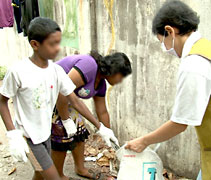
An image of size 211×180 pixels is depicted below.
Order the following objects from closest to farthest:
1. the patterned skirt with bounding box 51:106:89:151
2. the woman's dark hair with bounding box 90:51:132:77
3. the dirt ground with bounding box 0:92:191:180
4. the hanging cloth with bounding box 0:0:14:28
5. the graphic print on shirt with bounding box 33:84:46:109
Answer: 1. the graphic print on shirt with bounding box 33:84:46:109
2. the woman's dark hair with bounding box 90:51:132:77
3. the patterned skirt with bounding box 51:106:89:151
4. the dirt ground with bounding box 0:92:191:180
5. the hanging cloth with bounding box 0:0:14:28

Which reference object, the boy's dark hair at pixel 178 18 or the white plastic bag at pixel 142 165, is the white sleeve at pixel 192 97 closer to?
the boy's dark hair at pixel 178 18

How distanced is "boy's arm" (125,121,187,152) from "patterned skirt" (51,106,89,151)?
940mm

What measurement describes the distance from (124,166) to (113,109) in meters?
1.62

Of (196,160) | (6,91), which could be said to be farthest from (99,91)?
(196,160)

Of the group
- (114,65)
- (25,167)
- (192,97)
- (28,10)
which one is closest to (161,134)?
(192,97)

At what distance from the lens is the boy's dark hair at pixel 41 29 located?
2012mm

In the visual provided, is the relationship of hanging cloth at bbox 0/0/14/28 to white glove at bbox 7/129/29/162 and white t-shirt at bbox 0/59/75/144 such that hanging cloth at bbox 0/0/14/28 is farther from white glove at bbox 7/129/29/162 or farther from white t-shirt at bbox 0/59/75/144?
white glove at bbox 7/129/29/162

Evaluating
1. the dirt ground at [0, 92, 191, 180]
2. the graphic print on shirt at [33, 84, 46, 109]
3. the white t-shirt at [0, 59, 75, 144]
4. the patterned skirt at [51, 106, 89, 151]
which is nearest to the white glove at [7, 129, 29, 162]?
the white t-shirt at [0, 59, 75, 144]

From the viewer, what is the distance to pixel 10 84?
1.97 m

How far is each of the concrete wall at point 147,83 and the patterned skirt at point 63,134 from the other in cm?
84

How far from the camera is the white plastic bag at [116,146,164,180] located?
216 cm

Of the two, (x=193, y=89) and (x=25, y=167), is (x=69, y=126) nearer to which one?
(x=25, y=167)

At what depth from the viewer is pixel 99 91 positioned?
112 inches

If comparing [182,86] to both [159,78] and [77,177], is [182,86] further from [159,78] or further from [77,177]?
[77,177]
